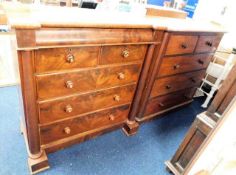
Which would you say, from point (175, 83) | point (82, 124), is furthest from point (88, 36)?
point (175, 83)

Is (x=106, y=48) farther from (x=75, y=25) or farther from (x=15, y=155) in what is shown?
(x=15, y=155)

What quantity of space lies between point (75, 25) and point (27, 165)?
100 cm

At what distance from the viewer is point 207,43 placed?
1729 millimetres

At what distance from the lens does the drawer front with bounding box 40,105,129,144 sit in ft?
4.07

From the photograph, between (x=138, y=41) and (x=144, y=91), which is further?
(x=144, y=91)

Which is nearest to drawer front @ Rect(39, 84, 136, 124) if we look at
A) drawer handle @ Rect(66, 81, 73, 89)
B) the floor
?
drawer handle @ Rect(66, 81, 73, 89)

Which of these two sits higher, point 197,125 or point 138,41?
point 138,41

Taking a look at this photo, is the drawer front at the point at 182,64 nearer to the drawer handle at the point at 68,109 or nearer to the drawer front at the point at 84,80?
the drawer front at the point at 84,80

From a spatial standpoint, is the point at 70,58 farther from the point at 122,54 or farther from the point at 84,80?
the point at 122,54

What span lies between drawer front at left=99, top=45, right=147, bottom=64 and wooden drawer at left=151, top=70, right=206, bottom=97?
1.15 ft

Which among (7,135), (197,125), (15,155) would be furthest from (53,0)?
(197,125)

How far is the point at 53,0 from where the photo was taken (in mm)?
2863

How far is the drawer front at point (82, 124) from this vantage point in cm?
124

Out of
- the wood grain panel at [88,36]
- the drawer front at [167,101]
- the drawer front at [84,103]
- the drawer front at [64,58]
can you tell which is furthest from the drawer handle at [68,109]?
A: the drawer front at [167,101]
